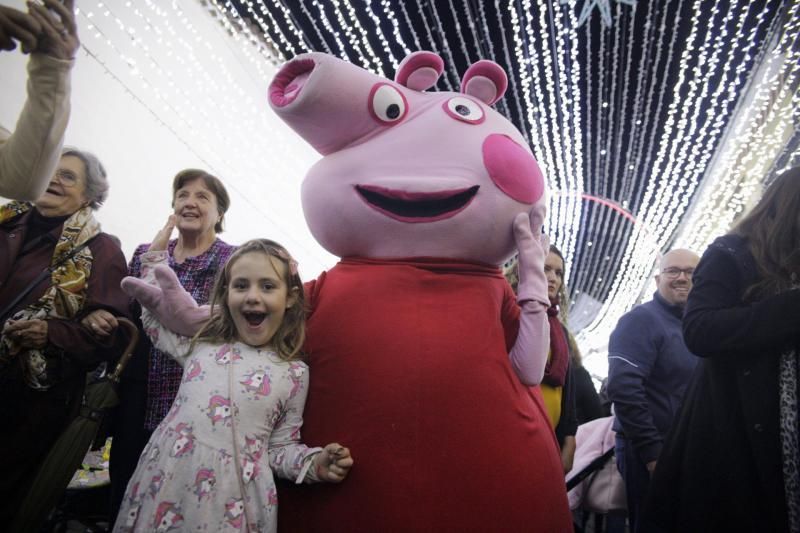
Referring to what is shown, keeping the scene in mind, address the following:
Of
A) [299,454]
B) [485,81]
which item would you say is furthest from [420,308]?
[485,81]

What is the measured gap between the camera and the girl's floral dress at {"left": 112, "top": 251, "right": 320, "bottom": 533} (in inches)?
49.4

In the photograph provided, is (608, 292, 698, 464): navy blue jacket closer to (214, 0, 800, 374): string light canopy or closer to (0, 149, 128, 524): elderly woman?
(0, 149, 128, 524): elderly woman

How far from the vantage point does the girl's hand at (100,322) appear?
1.78m

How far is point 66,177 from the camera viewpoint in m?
1.97

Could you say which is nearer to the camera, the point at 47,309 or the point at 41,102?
the point at 41,102

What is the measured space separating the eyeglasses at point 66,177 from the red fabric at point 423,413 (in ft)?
3.83

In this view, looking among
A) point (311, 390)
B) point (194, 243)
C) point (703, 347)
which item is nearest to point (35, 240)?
point (194, 243)

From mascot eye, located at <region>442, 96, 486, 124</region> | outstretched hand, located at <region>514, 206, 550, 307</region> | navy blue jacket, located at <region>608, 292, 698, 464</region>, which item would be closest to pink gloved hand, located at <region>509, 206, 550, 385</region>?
outstretched hand, located at <region>514, 206, 550, 307</region>

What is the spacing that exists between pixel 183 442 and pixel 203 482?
119 mm

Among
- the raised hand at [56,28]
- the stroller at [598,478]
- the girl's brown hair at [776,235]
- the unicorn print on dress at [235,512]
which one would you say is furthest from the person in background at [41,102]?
the stroller at [598,478]

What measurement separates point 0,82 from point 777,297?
11.3 feet

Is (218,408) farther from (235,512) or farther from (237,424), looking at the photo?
(235,512)

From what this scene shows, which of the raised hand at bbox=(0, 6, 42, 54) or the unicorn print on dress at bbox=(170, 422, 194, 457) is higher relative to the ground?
the raised hand at bbox=(0, 6, 42, 54)

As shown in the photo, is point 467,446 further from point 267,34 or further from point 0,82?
point 267,34
